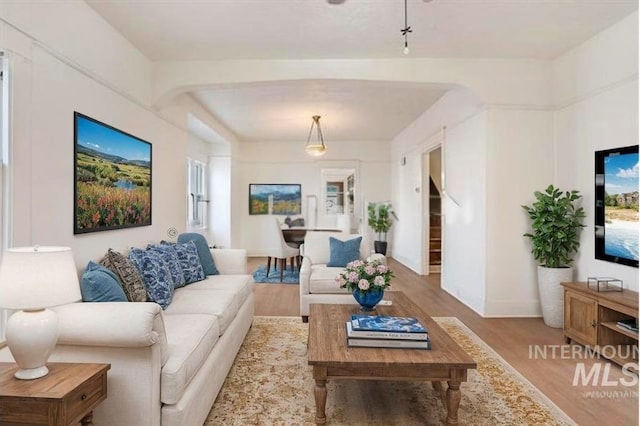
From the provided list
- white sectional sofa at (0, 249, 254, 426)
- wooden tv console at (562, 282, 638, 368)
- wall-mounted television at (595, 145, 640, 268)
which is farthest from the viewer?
wall-mounted television at (595, 145, 640, 268)

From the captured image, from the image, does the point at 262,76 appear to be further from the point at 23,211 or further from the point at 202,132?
the point at 202,132

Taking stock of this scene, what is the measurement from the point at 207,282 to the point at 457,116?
3780 millimetres

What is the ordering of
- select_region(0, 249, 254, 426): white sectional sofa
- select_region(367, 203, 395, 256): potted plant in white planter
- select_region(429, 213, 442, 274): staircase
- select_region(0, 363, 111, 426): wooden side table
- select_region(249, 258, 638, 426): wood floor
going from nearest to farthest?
1. select_region(0, 363, 111, 426): wooden side table
2. select_region(0, 249, 254, 426): white sectional sofa
3. select_region(249, 258, 638, 426): wood floor
4. select_region(429, 213, 442, 274): staircase
5. select_region(367, 203, 395, 256): potted plant in white planter

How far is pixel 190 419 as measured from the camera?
6.28 ft

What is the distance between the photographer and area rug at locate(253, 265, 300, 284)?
237 inches

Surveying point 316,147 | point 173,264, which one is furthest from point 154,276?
point 316,147

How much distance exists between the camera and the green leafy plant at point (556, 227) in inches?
150

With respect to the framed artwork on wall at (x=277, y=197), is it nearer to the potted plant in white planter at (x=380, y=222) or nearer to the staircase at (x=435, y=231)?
the potted plant in white planter at (x=380, y=222)

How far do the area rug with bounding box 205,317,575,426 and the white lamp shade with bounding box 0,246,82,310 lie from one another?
1132 mm

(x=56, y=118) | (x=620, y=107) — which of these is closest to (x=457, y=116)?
(x=620, y=107)

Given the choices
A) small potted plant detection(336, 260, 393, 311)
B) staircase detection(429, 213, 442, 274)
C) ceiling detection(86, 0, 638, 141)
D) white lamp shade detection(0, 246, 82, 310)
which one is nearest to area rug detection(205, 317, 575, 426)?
small potted plant detection(336, 260, 393, 311)

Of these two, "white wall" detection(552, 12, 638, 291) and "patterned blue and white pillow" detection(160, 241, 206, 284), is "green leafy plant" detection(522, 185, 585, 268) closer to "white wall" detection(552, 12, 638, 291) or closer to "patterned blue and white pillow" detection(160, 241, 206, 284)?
"white wall" detection(552, 12, 638, 291)

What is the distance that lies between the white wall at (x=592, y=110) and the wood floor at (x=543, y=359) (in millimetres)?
779

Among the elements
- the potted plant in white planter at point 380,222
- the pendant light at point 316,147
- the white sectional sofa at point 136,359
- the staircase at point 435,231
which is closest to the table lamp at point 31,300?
the white sectional sofa at point 136,359
